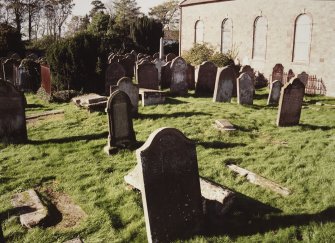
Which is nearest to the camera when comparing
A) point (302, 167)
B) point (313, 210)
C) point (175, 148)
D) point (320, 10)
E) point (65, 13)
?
point (175, 148)

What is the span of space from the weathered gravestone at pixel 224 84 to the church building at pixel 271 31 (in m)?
6.86

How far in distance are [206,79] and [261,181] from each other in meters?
9.38

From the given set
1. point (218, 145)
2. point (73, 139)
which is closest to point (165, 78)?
point (73, 139)

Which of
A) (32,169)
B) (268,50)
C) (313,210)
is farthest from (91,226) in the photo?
(268,50)

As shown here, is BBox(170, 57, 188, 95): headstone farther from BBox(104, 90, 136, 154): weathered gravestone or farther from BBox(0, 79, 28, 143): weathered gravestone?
BBox(0, 79, 28, 143): weathered gravestone

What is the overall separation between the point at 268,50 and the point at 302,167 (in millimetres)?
14752

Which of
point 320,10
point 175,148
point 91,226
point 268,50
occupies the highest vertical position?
point 320,10

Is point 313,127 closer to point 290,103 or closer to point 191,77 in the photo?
point 290,103

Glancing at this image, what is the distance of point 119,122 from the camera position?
25.0 ft

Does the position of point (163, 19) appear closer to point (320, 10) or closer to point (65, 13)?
point (65, 13)

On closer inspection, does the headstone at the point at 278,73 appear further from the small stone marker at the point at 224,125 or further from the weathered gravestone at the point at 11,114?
the weathered gravestone at the point at 11,114

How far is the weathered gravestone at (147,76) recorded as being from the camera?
13.5 m

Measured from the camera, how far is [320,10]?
55.2ft

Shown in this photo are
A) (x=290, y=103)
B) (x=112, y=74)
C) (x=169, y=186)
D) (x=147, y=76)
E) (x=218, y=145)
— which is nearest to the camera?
(x=169, y=186)
